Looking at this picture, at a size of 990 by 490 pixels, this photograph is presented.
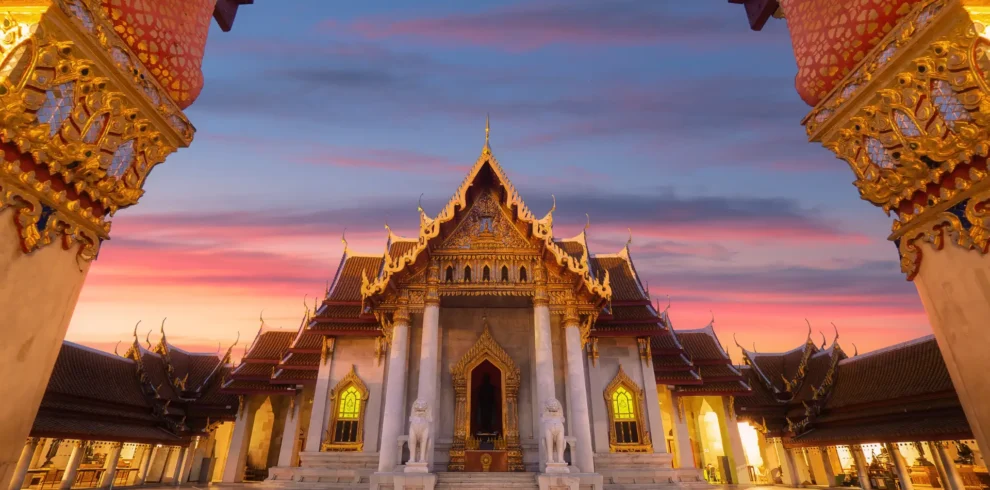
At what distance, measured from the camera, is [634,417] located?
14.0m

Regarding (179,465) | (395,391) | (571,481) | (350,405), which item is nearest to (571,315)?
(571,481)

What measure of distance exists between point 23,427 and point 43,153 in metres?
2.36

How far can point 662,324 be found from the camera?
1490 centimetres

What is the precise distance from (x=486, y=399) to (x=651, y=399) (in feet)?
17.5

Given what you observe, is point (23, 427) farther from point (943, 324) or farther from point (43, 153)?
point (943, 324)

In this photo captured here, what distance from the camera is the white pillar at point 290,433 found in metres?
16.3

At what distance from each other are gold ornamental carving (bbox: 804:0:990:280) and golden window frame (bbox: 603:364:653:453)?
35.2 feet

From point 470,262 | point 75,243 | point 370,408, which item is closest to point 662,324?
point 470,262

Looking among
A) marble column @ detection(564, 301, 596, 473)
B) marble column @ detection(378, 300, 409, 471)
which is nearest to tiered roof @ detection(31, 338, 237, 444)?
marble column @ detection(378, 300, 409, 471)

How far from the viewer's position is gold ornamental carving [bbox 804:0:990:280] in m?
3.58

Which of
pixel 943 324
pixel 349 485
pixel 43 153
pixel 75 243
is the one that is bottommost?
pixel 349 485

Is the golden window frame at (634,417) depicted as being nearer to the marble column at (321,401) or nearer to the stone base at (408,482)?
the stone base at (408,482)

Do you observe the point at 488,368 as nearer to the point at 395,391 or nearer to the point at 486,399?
the point at 486,399

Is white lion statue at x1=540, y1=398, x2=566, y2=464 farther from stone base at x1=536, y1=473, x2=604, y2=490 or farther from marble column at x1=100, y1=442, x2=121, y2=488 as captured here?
marble column at x1=100, y1=442, x2=121, y2=488
